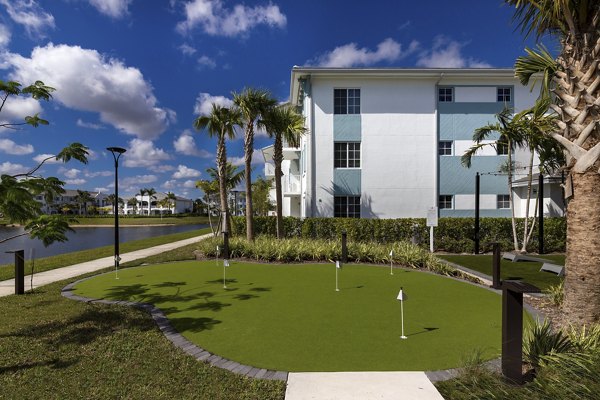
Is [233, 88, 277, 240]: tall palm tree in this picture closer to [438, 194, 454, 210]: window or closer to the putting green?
the putting green

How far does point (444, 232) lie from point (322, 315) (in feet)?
39.0

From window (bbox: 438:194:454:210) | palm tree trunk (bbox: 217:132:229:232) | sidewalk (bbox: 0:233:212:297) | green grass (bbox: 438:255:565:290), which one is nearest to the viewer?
sidewalk (bbox: 0:233:212:297)

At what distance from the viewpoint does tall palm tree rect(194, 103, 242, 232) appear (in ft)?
53.7

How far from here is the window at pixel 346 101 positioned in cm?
1894

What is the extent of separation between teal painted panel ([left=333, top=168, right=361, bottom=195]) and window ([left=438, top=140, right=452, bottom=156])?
561 centimetres

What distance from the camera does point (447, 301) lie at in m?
6.69

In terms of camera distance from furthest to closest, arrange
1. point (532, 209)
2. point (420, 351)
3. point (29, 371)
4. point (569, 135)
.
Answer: point (532, 209) < point (569, 135) < point (420, 351) < point (29, 371)

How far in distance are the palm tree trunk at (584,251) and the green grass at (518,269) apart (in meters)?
4.14

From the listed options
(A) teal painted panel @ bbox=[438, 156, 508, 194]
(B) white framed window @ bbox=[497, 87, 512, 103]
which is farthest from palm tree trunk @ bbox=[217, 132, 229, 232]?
(B) white framed window @ bbox=[497, 87, 512, 103]

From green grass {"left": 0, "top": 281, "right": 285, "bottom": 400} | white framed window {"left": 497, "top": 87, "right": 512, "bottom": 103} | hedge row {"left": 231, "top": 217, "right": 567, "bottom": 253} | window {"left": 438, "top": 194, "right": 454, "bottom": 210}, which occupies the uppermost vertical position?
white framed window {"left": 497, "top": 87, "right": 512, "bottom": 103}

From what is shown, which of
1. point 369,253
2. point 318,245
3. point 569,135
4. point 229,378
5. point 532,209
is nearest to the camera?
point 229,378

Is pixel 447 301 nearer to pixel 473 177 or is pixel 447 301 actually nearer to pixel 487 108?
pixel 473 177

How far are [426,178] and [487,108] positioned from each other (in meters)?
5.99

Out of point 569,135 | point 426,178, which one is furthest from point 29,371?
point 426,178
